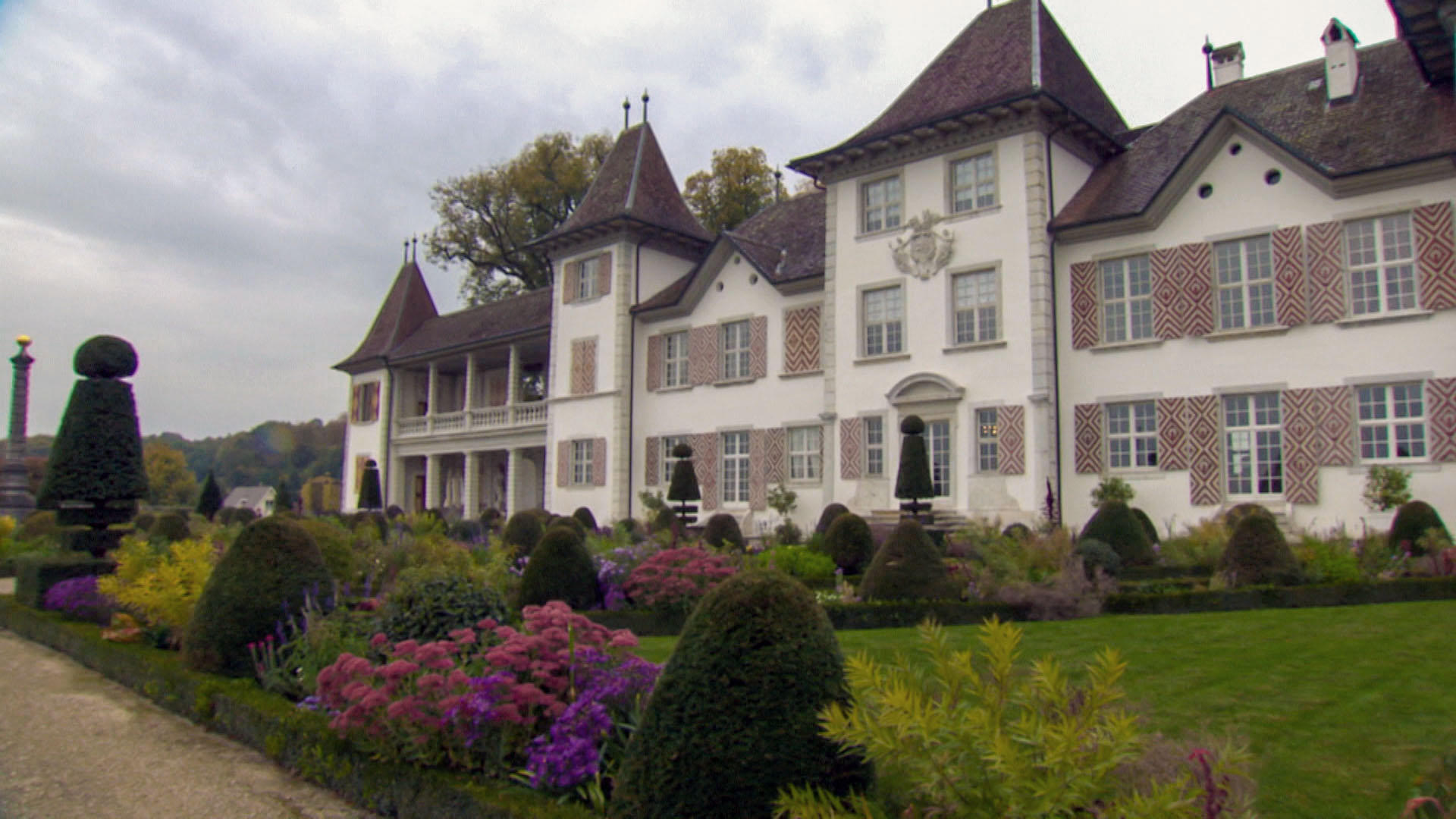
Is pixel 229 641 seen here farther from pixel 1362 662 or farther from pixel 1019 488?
pixel 1019 488

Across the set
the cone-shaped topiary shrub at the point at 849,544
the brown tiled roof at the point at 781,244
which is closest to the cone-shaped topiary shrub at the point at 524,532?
the cone-shaped topiary shrub at the point at 849,544

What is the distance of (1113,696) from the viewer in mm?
2645

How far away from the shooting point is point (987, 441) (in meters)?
19.5

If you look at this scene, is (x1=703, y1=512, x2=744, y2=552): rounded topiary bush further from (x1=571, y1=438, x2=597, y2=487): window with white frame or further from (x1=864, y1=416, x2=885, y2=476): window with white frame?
(x1=571, y1=438, x2=597, y2=487): window with white frame

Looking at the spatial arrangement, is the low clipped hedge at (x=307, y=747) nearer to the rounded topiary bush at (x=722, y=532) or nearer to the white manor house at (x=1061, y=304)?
the rounded topiary bush at (x=722, y=532)

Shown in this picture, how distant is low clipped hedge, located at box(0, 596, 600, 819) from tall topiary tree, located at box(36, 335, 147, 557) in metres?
5.37

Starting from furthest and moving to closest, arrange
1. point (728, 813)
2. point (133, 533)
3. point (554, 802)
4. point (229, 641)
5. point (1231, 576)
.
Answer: point (133, 533)
point (1231, 576)
point (229, 641)
point (554, 802)
point (728, 813)

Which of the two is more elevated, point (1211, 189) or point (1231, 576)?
point (1211, 189)

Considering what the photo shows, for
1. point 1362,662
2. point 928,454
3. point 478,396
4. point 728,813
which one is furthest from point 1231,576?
point 478,396

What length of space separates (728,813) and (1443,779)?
2.13 m

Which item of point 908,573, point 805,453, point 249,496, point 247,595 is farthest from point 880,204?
point 249,496

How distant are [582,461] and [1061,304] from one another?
13.9 m

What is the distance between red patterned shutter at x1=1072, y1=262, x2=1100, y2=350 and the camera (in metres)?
19.0

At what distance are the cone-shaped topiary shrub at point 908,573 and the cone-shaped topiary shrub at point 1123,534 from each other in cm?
393
